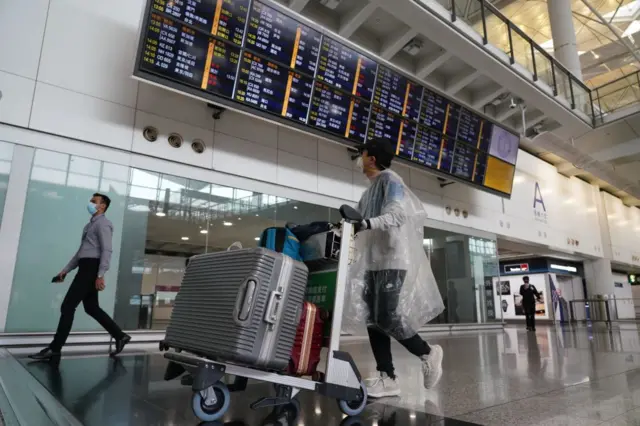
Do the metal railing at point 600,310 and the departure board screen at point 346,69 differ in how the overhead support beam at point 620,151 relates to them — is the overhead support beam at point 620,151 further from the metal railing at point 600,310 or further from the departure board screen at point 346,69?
the departure board screen at point 346,69

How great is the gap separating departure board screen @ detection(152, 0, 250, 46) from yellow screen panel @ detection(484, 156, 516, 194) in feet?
18.8

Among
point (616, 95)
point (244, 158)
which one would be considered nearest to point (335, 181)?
point (244, 158)

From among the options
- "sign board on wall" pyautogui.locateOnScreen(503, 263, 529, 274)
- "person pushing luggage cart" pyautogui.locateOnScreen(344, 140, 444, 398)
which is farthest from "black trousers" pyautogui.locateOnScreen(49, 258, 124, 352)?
"sign board on wall" pyautogui.locateOnScreen(503, 263, 529, 274)

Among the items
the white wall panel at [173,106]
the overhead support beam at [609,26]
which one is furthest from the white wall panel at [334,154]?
the overhead support beam at [609,26]

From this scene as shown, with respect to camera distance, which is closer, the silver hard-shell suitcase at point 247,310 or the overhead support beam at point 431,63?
the silver hard-shell suitcase at point 247,310

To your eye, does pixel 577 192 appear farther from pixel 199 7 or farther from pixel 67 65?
pixel 67 65

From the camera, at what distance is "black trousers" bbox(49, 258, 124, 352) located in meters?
3.18

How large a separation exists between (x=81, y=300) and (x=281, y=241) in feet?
7.94

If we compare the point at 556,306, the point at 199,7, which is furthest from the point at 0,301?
the point at 556,306

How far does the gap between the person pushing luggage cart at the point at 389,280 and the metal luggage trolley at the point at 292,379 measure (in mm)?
289

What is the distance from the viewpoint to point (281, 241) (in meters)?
1.87

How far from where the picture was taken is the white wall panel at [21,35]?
14.2 ft

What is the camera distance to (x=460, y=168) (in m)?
7.77

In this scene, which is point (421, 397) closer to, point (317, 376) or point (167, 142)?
point (317, 376)
